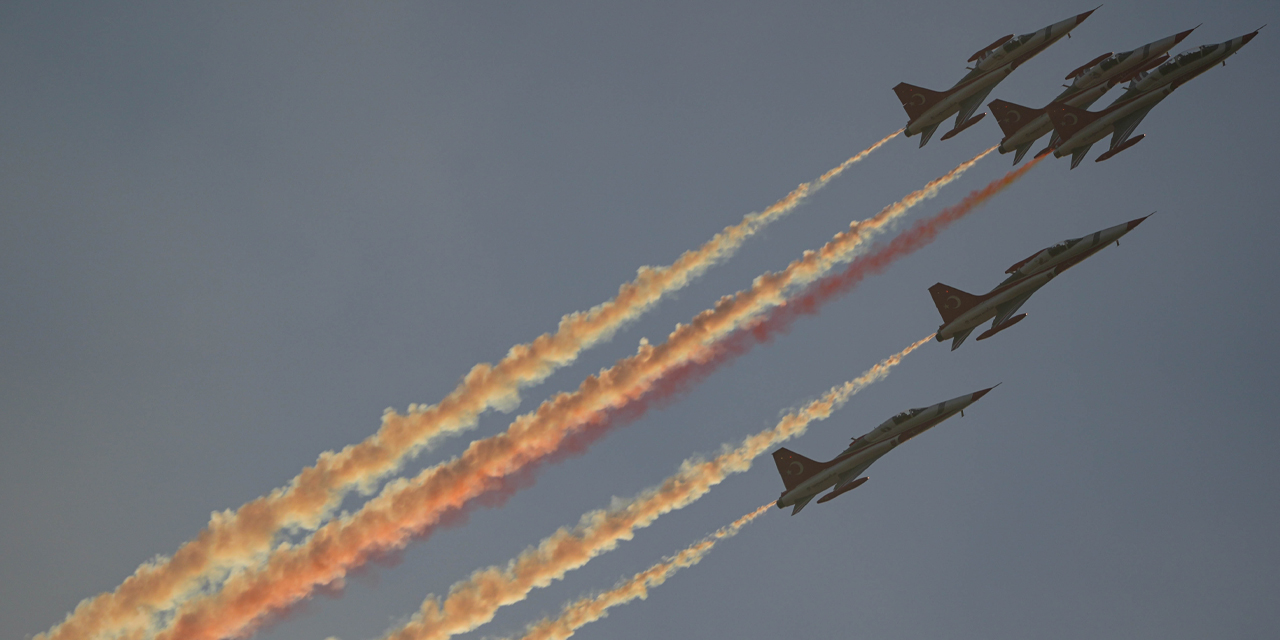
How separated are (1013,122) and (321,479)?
6162 centimetres

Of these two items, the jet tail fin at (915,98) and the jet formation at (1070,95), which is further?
the jet tail fin at (915,98)

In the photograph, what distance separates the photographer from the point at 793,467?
83.0m

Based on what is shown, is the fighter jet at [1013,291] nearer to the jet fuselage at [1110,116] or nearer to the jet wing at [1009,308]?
the jet wing at [1009,308]

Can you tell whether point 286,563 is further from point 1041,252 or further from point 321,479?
point 1041,252

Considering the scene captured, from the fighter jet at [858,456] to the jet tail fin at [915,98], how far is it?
23.3 m

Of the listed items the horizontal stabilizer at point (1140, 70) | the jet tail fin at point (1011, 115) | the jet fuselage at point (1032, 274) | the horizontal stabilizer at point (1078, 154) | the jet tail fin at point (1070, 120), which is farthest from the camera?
the jet tail fin at point (1011, 115)

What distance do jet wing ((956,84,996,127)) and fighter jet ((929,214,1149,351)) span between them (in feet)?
43.7

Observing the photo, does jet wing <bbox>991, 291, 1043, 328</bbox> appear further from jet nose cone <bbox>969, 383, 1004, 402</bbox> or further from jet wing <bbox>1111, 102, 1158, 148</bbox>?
jet wing <bbox>1111, 102, 1158, 148</bbox>

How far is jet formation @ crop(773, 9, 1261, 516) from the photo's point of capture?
82.1 m

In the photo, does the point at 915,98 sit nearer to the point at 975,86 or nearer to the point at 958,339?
the point at 975,86

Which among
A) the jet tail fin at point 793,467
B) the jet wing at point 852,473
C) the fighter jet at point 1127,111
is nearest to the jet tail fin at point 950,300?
the jet wing at point 852,473

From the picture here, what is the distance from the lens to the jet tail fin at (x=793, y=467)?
82.5 metres

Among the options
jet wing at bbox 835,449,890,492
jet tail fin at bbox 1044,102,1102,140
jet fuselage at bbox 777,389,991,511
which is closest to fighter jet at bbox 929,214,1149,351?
jet fuselage at bbox 777,389,991,511

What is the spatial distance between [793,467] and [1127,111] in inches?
1468
